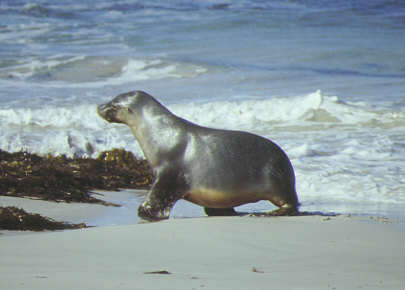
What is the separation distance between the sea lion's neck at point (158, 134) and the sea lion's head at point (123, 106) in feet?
0.20

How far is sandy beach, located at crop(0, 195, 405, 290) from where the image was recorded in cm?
285

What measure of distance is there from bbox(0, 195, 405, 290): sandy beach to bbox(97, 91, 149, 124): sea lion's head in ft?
3.41

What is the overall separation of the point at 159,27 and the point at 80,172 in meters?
21.0

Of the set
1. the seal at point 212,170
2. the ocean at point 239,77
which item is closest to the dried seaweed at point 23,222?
the seal at point 212,170

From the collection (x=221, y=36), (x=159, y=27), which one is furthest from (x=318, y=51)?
(x=159, y=27)

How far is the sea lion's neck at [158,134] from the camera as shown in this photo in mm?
4926

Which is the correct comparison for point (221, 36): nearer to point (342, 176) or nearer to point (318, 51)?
point (318, 51)

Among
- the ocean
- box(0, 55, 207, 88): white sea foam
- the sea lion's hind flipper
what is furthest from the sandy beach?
box(0, 55, 207, 88): white sea foam

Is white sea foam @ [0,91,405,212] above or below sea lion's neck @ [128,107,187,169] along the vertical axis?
below

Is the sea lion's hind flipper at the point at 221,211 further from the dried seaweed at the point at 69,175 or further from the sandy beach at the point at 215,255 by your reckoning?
the dried seaweed at the point at 69,175

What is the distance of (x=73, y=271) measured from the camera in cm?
297

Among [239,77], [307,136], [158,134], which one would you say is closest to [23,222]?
[158,134]

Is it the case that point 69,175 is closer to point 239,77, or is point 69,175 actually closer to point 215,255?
point 215,255

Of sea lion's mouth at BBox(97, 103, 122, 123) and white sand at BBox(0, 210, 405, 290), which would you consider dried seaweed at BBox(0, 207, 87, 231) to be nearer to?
white sand at BBox(0, 210, 405, 290)
